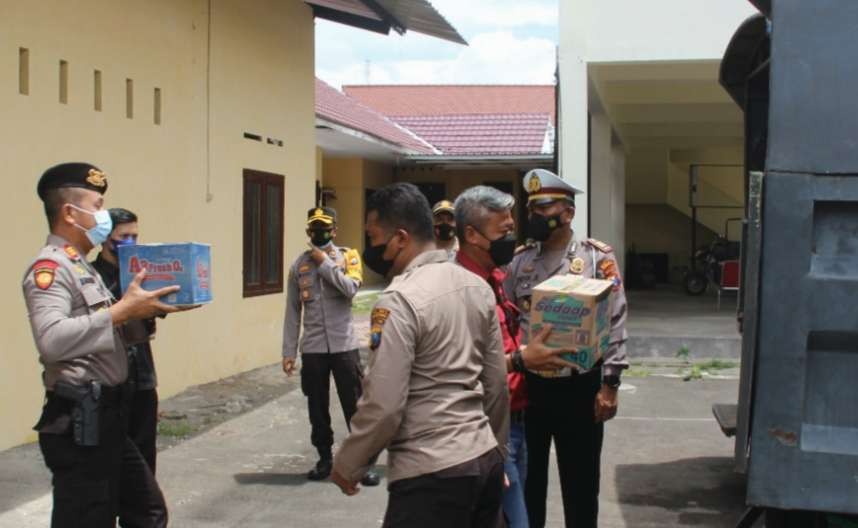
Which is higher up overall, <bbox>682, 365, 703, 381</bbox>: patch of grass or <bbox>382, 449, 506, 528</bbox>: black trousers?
<bbox>382, 449, 506, 528</bbox>: black trousers

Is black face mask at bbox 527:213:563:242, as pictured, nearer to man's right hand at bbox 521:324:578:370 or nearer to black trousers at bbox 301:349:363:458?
man's right hand at bbox 521:324:578:370

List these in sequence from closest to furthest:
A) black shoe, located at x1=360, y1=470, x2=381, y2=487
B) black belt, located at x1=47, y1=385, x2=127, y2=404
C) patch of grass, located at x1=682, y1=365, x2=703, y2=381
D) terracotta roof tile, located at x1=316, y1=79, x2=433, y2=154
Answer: black belt, located at x1=47, y1=385, x2=127, y2=404, black shoe, located at x1=360, y1=470, x2=381, y2=487, patch of grass, located at x1=682, y1=365, x2=703, y2=381, terracotta roof tile, located at x1=316, y1=79, x2=433, y2=154

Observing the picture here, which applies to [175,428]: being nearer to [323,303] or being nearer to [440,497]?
[323,303]

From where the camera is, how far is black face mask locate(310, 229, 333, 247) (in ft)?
24.3

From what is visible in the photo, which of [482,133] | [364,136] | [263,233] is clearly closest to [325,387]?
[263,233]

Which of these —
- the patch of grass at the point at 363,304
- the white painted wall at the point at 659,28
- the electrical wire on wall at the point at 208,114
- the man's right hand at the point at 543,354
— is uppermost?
the white painted wall at the point at 659,28

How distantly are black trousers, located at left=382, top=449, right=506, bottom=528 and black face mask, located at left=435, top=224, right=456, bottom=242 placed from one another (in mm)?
3105

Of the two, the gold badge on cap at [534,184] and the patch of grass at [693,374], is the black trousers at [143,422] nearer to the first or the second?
the gold badge on cap at [534,184]

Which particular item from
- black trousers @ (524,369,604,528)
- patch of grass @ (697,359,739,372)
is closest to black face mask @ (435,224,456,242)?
black trousers @ (524,369,604,528)

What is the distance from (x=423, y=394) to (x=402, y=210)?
0.61 meters

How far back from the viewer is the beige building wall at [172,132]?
776cm

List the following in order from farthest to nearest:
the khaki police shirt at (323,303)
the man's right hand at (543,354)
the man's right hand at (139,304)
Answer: the khaki police shirt at (323,303)
the man's right hand at (543,354)
the man's right hand at (139,304)

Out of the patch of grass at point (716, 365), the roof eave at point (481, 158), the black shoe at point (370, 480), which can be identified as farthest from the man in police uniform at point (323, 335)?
the roof eave at point (481, 158)

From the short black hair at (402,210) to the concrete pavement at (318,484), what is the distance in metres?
3.09
